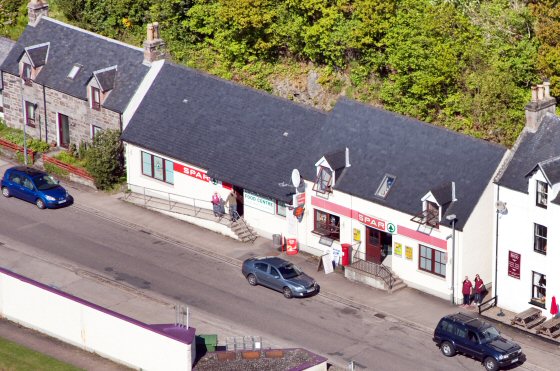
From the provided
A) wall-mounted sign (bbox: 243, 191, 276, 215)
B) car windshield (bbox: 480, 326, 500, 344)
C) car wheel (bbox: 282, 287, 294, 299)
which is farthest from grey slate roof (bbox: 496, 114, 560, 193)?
wall-mounted sign (bbox: 243, 191, 276, 215)

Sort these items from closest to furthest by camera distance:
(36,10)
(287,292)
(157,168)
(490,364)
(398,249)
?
(490,364) < (287,292) < (398,249) < (157,168) < (36,10)

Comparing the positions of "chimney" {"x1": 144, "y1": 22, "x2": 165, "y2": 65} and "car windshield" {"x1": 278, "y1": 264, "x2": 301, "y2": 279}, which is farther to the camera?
"chimney" {"x1": 144, "y1": 22, "x2": 165, "y2": 65}


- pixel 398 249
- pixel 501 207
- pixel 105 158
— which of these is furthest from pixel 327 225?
pixel 105 158

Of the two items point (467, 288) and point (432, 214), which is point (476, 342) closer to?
point (467, 288)

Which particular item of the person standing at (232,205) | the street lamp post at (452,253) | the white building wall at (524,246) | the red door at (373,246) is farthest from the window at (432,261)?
the person standing at (232,205)

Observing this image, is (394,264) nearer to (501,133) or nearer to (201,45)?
(501,133)

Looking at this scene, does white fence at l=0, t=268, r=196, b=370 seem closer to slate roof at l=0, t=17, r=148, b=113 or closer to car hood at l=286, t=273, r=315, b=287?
car hood at l=286, t=273, r=315, b=287
